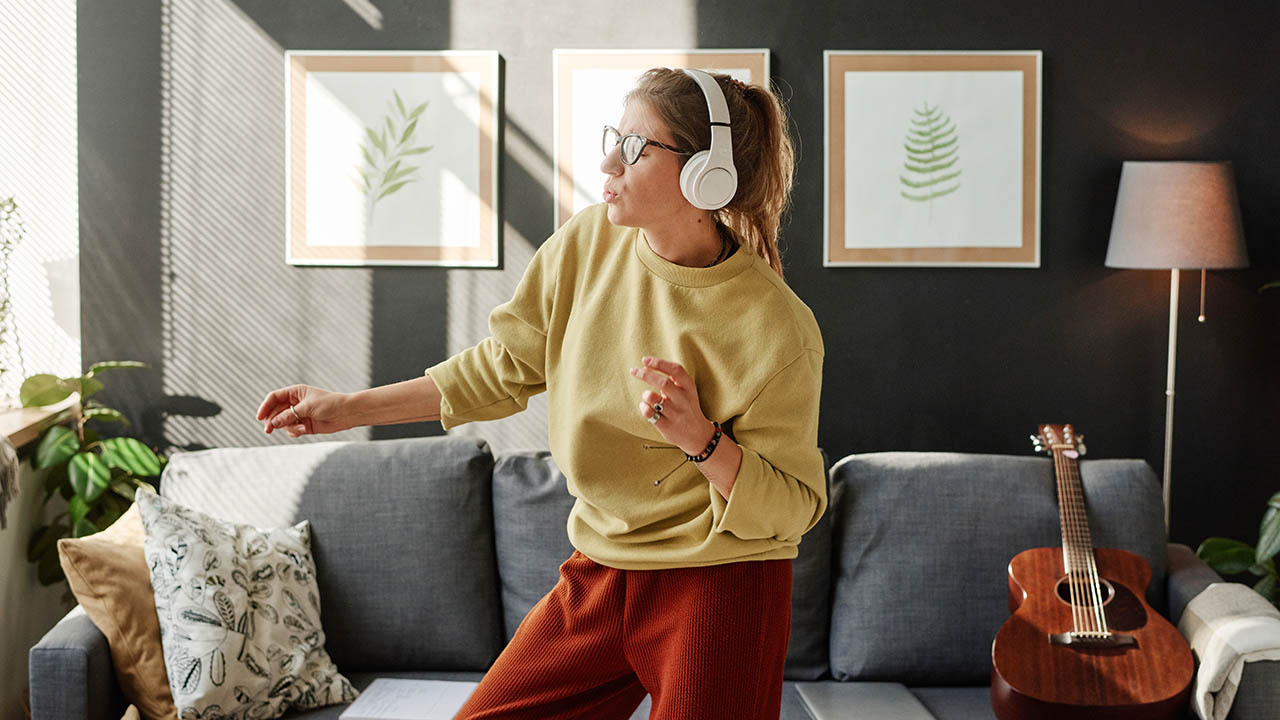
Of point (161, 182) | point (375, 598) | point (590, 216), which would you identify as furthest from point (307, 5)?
point (590, 216)

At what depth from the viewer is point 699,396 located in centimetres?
141

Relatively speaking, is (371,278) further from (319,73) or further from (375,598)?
(375,598)

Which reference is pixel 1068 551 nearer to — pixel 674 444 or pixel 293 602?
pixel 674 444

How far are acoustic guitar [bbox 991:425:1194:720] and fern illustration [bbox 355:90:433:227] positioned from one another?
2.03m

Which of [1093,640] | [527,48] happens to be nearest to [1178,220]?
[1093,640]

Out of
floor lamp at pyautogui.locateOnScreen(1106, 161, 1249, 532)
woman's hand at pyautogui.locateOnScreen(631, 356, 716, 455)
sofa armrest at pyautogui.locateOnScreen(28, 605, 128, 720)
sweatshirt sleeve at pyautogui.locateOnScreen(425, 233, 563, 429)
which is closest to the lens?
woman's hand at pyautogui.locateOnScreen(631, 356, 716, 455)

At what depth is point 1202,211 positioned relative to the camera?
2.94 meters

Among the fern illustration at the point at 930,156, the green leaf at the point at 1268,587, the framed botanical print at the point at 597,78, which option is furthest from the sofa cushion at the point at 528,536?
the green leaf at the point at 1268,587

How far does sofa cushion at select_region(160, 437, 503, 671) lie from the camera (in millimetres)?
2539

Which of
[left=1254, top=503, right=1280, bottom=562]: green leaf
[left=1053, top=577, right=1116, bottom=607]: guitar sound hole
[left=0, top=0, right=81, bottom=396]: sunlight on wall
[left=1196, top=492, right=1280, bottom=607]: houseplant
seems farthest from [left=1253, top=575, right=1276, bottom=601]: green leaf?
[left=0, top=0, right=81, bottom=396]: sunlight on wall

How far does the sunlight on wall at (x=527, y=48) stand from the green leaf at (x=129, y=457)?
0.89 m

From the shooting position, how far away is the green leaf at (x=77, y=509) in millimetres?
2795

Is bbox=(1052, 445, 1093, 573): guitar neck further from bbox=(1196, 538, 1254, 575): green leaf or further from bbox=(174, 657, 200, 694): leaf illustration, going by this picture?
bbox=(174, 657, 200, 694): leaf illustration

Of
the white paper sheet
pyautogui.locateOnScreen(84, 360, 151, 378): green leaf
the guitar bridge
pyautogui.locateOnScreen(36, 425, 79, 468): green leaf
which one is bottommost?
the white paper sheet
